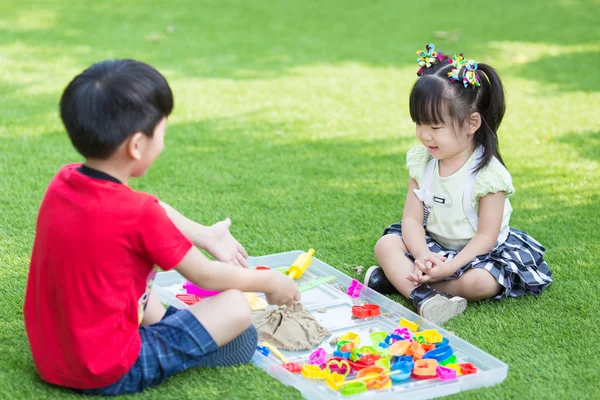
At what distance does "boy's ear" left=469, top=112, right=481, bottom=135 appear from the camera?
9.23 feet

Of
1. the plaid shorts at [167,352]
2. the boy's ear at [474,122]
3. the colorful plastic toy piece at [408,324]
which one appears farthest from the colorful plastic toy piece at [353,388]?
the boy's ear at [474,122]

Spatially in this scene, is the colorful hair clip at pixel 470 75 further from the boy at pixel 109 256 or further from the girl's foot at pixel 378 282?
the boy at pixel 109 256

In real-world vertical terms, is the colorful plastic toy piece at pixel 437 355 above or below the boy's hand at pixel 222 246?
below

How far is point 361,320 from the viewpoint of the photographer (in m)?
2.66

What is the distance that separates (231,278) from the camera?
7.00 feet

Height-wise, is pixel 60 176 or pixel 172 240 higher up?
pixel 60 176

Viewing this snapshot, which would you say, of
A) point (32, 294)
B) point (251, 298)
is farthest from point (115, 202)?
point (251, 298)

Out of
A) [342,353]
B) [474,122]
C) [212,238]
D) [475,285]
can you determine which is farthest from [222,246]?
[474,122]

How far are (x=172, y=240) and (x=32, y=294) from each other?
0.39 meters

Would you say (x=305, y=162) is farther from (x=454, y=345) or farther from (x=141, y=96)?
(x=141, y=96)

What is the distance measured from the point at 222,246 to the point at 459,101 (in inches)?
34.9

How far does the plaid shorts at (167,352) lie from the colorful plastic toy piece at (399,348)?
458mm

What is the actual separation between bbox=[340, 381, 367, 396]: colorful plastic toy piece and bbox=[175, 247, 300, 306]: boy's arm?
0.27 meters

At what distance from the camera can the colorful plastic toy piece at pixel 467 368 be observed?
2.27 meters
